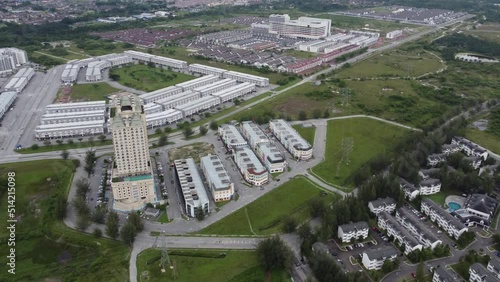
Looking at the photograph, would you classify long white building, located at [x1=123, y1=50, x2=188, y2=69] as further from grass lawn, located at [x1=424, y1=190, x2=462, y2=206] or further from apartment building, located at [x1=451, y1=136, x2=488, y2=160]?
grass lawn, located at [x1=424, y1=190, x2=462, y2=206]

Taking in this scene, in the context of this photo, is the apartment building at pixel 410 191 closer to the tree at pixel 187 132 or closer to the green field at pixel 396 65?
the tree at pixel 187 132

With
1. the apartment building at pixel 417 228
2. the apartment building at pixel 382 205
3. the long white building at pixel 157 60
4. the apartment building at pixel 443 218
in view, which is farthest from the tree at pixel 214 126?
the long white building at pixel 157 60

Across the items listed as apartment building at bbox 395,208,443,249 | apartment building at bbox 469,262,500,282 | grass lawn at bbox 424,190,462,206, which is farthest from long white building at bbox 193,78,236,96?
apartment building at bbox 469,262,500,282

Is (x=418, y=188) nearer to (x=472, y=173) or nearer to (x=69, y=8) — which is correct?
(x=472, y=173)

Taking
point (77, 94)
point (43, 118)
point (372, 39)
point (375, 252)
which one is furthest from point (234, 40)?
point (375, 252)

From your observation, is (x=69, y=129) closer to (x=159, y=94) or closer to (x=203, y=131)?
(x=159, y=94)

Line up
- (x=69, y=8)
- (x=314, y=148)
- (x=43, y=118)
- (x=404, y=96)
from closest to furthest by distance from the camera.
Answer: (x=314, y=148) < (x=43, y=118) < (x=404, y=96) < (x=69, y=8)
